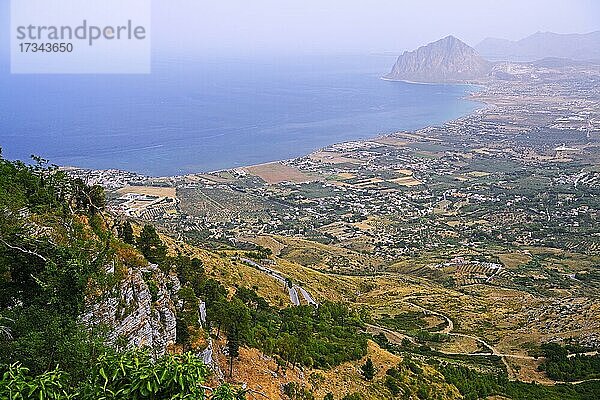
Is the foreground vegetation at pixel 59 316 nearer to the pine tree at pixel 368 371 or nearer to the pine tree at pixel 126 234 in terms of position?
the pine tree at pixel 126 234

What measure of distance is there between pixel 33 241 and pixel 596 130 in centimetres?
14021

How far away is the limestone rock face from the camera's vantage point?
8.91m

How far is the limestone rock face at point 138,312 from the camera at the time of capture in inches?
351

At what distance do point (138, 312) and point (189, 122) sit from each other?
12873 centimetres

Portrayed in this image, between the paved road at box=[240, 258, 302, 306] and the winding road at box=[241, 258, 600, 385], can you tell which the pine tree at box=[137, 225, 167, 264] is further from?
the winding road at box=[241, 258, 600, 385]

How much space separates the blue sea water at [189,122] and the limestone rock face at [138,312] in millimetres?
82153

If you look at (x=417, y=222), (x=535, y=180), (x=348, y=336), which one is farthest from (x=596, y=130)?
(x=348, y=336)

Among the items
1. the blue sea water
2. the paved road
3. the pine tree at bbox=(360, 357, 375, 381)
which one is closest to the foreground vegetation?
the pine tree at bbox=(360, 357, 375, 381)

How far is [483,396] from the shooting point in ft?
63.6

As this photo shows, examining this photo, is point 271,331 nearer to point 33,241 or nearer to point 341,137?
point 33,241

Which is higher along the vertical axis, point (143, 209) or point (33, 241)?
point (33, 241)

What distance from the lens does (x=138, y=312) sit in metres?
9.78

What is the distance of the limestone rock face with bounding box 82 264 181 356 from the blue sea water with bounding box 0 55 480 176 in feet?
270

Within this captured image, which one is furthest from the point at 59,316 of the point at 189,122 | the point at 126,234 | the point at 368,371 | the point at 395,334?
the point at 189,122
